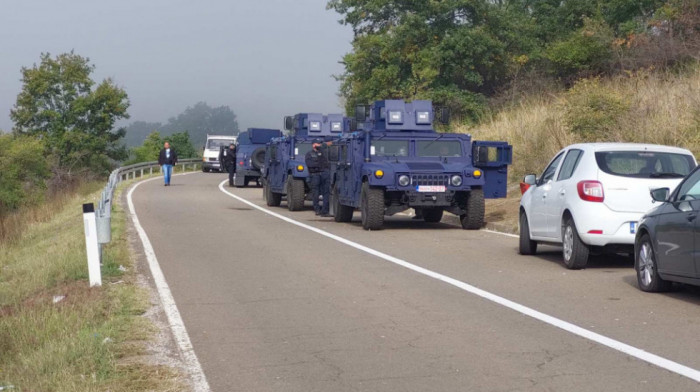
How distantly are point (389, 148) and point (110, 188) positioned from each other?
6.90 meters

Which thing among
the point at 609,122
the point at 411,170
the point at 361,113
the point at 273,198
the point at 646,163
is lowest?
the point at 273,198

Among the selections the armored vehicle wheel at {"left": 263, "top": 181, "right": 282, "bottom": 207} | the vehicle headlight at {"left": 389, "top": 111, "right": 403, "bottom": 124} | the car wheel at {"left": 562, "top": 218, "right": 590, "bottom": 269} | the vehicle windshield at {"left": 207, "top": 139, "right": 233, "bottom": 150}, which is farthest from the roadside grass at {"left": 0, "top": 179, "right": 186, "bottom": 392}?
the vehicle windshield at {"left": 207, "top": 139, "right": 233, "bottom": 150}

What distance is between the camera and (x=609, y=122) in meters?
25.2

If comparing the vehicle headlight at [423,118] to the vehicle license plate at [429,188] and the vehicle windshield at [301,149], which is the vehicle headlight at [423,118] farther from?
the vehicle windshield at [301,149]

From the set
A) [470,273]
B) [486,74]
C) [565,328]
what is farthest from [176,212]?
[486,74]

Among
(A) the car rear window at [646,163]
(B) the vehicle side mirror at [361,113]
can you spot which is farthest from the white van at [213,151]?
(A) the car rear window at [646,163]

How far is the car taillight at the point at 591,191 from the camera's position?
13148 mm

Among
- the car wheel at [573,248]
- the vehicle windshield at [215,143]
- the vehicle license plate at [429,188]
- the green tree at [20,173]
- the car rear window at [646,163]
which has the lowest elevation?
the green tree at [20,173]

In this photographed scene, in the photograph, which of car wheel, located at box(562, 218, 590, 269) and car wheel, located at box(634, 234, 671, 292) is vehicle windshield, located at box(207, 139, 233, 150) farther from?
car wheel, located at box(634, 234, 671, 292)

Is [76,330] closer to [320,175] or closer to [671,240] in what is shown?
[671,240]

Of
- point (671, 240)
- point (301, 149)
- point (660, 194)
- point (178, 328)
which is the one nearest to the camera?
point (178, 328)

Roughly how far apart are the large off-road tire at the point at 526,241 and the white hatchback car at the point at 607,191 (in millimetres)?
1239

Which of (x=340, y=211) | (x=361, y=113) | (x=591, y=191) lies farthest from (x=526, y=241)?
(x=361, y=113)

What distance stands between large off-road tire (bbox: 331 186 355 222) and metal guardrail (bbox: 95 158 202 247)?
4.88m
